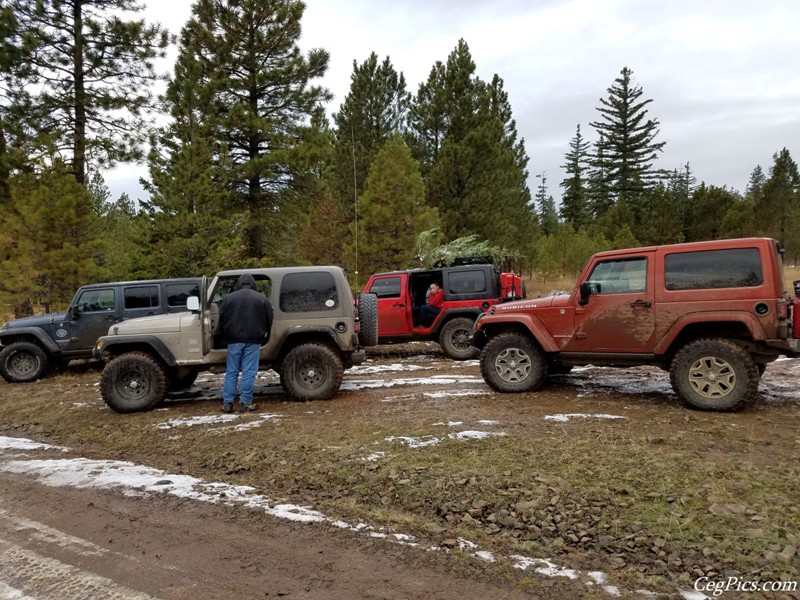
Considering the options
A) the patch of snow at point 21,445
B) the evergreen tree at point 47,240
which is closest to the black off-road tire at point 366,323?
the patch of snow at point 21,445

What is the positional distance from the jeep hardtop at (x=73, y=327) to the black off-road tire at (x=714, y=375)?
825 cm

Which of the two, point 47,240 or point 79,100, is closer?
point 47,240

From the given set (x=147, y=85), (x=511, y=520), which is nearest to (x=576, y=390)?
(x=511, y=520)

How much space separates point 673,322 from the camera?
6.27m

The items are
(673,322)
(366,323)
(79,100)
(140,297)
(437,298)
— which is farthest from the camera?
(79,100)

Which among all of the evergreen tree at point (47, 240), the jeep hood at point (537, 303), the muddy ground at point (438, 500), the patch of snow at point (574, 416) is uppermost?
the evergreen tree at point (47, 240)

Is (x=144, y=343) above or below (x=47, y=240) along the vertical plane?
below

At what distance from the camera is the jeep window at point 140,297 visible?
1034 centimetres

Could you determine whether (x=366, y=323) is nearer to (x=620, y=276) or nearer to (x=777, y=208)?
(x=620, y=276)

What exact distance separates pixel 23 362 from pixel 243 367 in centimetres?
611

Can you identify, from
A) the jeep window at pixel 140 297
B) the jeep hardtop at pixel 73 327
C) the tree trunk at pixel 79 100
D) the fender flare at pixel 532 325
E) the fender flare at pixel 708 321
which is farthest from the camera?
the tree trunk at pixel 79 100

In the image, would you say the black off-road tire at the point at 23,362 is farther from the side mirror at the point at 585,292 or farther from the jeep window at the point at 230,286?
the side mirror at the point at 585,292

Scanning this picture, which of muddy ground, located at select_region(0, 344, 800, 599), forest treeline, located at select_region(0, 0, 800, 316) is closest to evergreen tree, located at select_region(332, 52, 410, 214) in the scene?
forest treeline, located at select_region(0, 0, 800, 316)

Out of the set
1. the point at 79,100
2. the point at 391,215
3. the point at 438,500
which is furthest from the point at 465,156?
the point at 438,500
